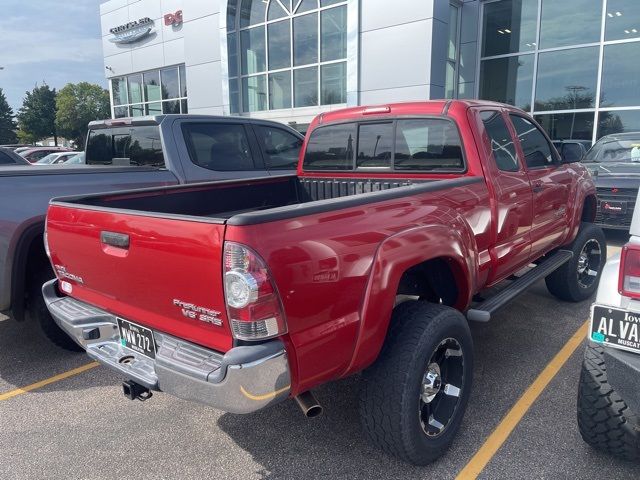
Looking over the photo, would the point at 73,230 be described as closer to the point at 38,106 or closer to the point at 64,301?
the point at 64,301

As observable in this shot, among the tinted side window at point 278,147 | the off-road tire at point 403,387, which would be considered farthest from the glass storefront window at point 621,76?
the off-road tire at point 403,387

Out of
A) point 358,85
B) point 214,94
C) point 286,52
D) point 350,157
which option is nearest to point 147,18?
point 214,94

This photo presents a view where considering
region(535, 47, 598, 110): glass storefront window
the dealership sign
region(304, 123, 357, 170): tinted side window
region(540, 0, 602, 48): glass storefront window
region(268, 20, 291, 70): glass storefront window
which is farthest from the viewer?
the dealership sign

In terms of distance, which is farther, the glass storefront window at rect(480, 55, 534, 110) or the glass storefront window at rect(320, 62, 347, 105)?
the glass storefront window at rect(320, 62, 347, 105)

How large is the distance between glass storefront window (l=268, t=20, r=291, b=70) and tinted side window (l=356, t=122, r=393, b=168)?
1454 cm

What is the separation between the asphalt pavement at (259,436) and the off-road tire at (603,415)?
16 cm

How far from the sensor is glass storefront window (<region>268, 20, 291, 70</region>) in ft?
57.3

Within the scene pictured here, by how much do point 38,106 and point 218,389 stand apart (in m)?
74.6

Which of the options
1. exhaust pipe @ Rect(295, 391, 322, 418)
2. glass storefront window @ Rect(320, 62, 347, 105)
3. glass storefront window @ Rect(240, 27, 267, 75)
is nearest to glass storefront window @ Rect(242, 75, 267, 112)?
glass storefront window @ Rect(240, 27, 267, 75)

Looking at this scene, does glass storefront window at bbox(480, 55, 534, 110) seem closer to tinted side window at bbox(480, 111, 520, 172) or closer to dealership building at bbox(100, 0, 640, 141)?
dealership building at bbox(100, 0, 640, 141)

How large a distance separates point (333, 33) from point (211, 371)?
1573 cm

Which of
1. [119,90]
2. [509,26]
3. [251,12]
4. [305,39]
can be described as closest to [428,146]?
[509,26]

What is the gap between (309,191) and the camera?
14.5 ft

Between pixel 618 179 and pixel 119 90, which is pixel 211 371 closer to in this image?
pixel 618 179
